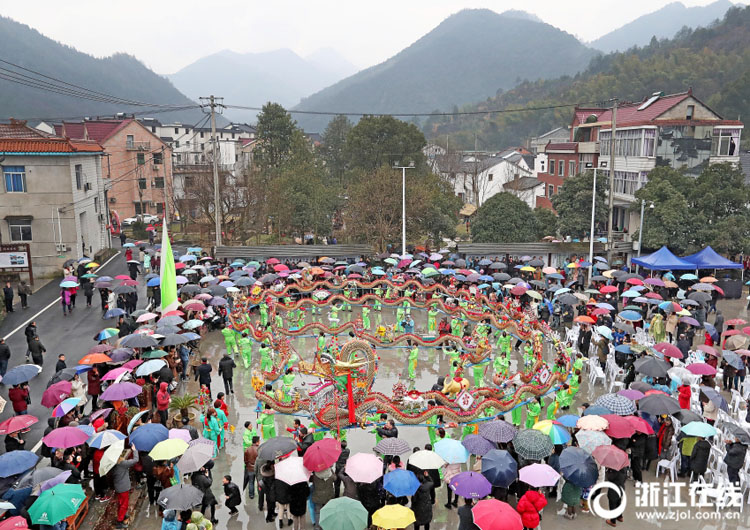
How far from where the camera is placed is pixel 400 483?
32.2 feet

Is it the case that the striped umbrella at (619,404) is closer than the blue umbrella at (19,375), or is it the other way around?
the striped umbrella at (619,404)

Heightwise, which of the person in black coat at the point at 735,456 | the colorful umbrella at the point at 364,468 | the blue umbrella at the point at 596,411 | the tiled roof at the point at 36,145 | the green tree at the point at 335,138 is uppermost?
→ the green tree at the point at 335,138

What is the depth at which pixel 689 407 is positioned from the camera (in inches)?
547

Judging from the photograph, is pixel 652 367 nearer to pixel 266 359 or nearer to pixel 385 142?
pixel 266 359

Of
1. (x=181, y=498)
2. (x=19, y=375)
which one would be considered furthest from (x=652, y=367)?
(x=19, y=375)

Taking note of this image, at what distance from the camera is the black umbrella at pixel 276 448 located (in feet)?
35.4

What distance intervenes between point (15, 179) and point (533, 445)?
28.8m

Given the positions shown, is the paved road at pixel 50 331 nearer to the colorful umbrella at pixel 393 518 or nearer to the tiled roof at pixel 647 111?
the colorful umbrella at pixel 393 518

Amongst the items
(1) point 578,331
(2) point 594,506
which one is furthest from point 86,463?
(1) point 578,331

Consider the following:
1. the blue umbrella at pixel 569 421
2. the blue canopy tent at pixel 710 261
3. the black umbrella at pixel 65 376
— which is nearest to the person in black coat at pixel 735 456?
A: the blue umbrella at pixel 569 421

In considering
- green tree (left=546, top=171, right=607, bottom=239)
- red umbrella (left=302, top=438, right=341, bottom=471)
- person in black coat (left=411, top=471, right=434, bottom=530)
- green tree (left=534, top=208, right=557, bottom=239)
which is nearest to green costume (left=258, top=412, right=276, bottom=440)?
red umbrella (left=302, top=438, right=341, bottom=471)

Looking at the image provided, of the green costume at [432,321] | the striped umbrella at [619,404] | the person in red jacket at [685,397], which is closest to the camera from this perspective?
the striped umbrella at [619,404]

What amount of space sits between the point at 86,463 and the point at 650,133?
118 feet

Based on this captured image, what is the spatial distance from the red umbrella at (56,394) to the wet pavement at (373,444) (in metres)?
3.42
